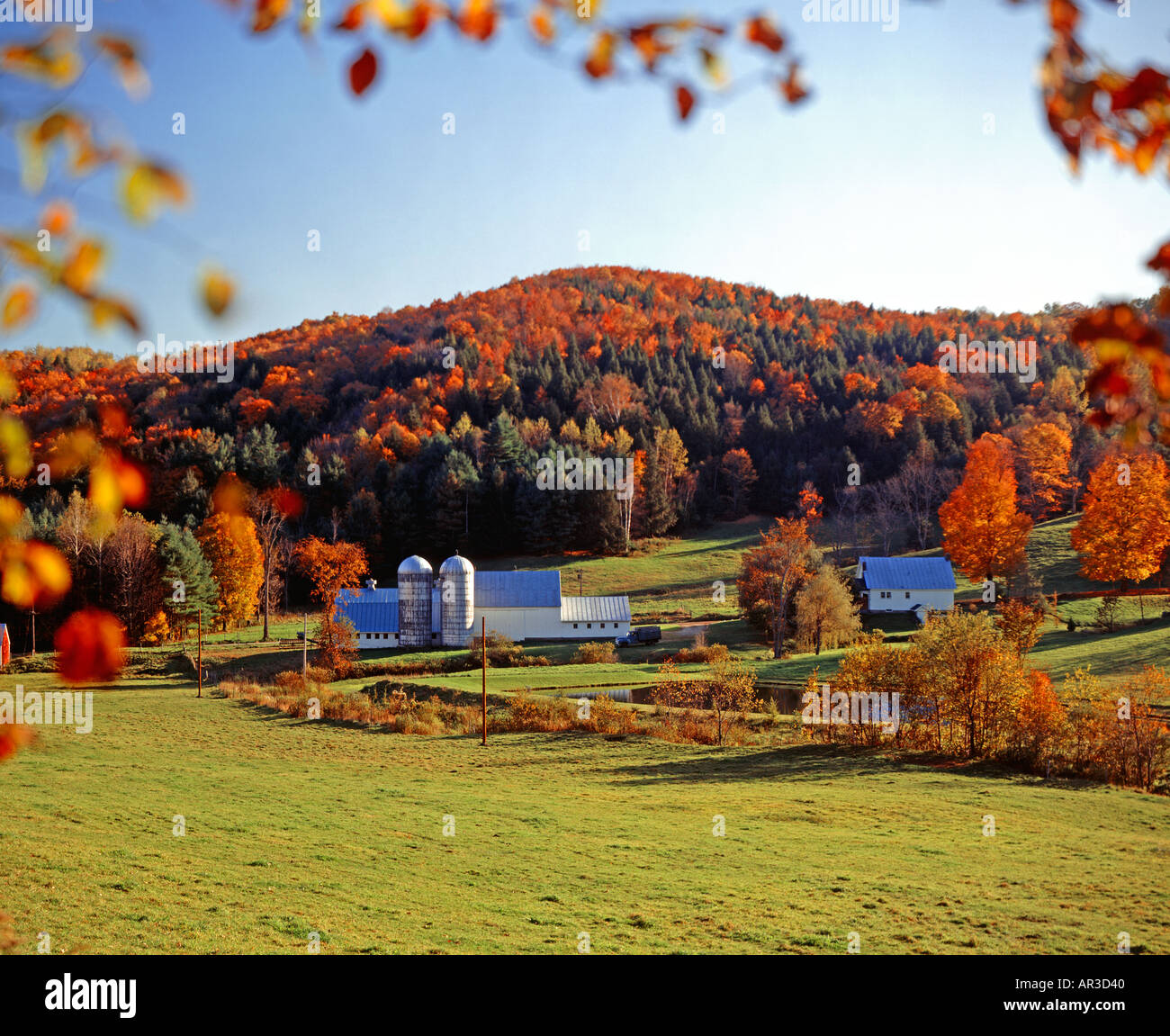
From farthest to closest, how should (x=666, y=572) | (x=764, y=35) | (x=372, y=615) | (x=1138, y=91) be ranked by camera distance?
1. (x=666, y=572)
2. (x=372, y=615)
3. (x=764, y=35)
4. (x=1138, y=91)

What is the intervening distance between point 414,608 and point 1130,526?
48904 mm

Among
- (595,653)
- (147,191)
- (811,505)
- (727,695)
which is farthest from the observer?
(811,505)

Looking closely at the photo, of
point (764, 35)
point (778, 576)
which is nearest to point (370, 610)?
point (778, 576)

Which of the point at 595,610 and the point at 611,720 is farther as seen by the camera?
the point at 595,610

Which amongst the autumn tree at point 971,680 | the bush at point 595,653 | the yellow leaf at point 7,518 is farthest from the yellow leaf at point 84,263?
the bush at point 595,653

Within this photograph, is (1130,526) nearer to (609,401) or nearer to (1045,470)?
(1045,470)

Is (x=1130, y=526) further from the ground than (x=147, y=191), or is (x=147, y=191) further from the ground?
(x=1130, y=526)

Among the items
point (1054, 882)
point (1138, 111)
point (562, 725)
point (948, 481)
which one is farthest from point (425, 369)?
point (1138, 111)

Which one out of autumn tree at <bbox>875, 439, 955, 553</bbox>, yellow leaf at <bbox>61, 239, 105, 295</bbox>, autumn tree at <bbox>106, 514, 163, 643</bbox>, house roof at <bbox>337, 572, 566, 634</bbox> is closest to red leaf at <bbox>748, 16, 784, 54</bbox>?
yellow leaf at <bbox>61, 239, 105, 295</bbox>

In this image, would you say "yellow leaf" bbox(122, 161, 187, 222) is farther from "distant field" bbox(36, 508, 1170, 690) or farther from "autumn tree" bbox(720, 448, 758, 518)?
"autumn tree" bbox(720, 448, 758, 518)

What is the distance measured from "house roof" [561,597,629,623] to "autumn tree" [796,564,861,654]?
49.0 feet

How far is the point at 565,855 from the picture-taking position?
15.9 meters

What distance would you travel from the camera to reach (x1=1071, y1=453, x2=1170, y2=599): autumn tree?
2174 inches
